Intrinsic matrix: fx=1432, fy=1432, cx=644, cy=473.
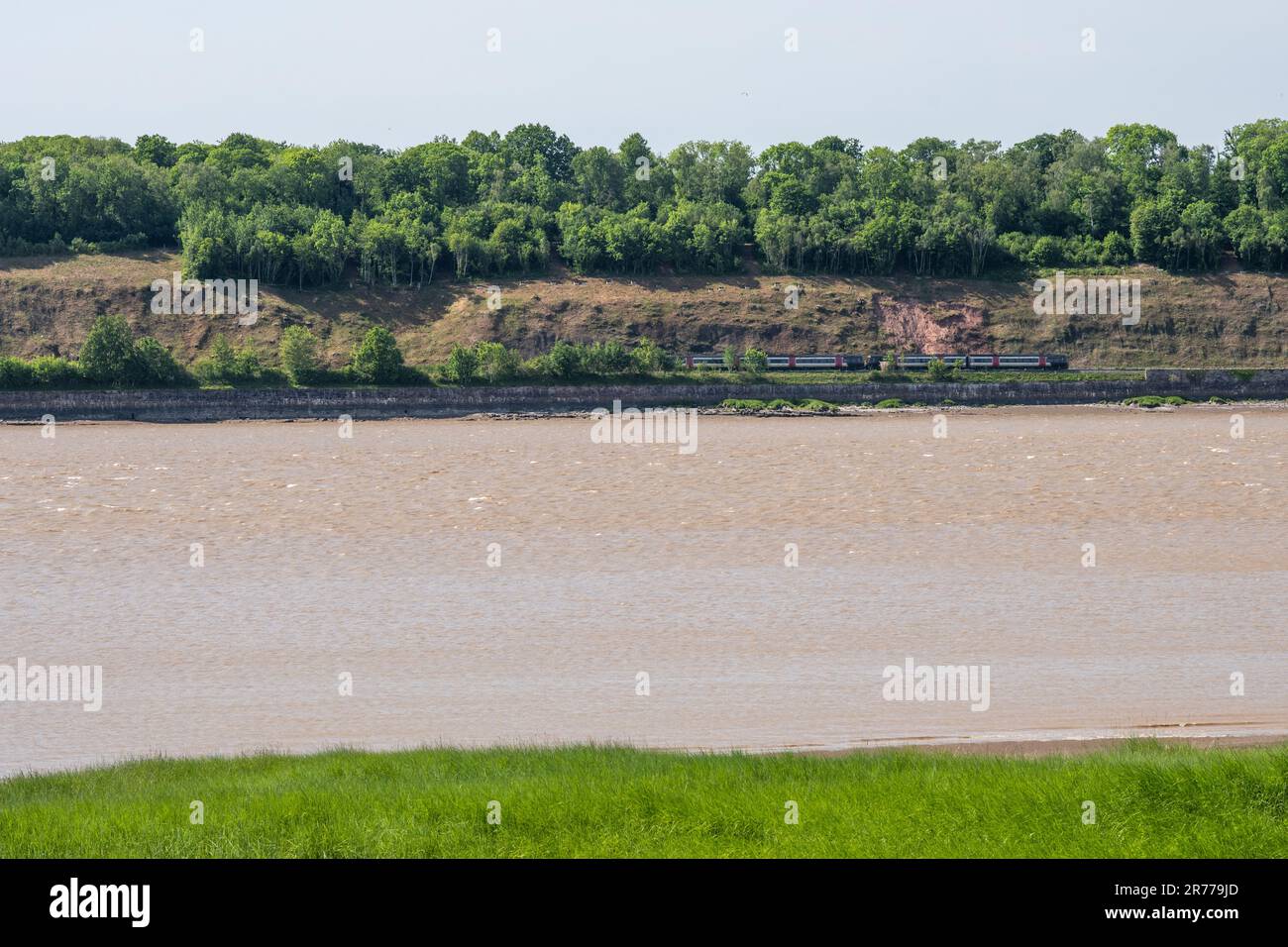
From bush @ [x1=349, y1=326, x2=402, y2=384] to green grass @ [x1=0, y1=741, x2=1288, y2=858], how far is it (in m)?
82.5

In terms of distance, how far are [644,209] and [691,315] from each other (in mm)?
26409

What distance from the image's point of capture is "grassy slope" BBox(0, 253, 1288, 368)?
366 ft

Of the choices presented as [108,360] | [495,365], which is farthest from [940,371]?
[108,360]

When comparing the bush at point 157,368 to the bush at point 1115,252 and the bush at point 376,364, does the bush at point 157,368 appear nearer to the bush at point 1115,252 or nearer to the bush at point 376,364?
the bush at point 376,364

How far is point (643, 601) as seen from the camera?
26.6 m

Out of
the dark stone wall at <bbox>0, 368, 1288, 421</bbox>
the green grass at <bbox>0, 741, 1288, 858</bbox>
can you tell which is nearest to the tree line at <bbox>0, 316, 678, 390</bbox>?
the dark stone wall at <bbox>0, 368, 1288, 421</bbox>

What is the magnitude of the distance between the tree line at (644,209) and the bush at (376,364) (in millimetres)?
28785

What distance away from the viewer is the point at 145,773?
14703mm

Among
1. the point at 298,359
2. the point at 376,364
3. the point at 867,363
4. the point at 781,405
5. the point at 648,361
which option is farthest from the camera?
the point at 867,363

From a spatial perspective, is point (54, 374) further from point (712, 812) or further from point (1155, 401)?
point (712, 812)

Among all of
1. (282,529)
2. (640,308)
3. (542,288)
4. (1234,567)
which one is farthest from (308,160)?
(1234,567)

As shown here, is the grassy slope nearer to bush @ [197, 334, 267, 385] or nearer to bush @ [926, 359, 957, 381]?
bush @ [197, 334, 267, 385]

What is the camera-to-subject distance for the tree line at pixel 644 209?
414 feet
